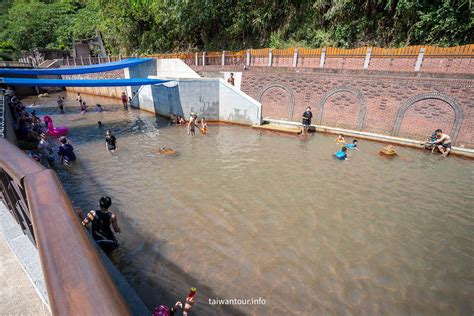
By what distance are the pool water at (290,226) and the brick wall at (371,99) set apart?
1.96m

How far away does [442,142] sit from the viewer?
39.5 ft

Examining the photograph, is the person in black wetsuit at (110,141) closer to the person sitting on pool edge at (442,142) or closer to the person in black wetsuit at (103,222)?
the person in black wetsuit at (103,222)

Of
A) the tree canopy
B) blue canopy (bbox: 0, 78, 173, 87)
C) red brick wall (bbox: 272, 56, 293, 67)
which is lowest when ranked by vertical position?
blue canopy (bbox: 0, 78, 173, 87)

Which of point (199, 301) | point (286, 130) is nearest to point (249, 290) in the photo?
point (199, 301)

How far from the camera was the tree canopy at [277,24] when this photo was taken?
1561 centimetres

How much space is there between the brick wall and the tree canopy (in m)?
5.80

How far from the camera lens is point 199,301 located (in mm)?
4734

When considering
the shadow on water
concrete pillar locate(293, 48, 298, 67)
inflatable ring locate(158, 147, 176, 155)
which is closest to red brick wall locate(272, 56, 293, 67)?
concrete pillar locate(293, 48, 298, 67)

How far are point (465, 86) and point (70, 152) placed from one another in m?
17.5

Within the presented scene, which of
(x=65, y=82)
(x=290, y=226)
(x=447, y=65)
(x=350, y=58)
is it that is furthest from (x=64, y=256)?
(x=350, y=58)

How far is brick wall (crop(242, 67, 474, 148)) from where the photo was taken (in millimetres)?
11992

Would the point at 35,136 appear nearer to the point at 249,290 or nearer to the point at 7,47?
the point at 249,290

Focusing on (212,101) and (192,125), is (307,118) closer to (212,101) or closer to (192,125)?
(212,101)

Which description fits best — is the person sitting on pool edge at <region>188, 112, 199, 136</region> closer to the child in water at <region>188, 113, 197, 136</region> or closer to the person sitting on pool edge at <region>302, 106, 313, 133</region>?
the child in water at <region>188, 113, 197, 136</region>
